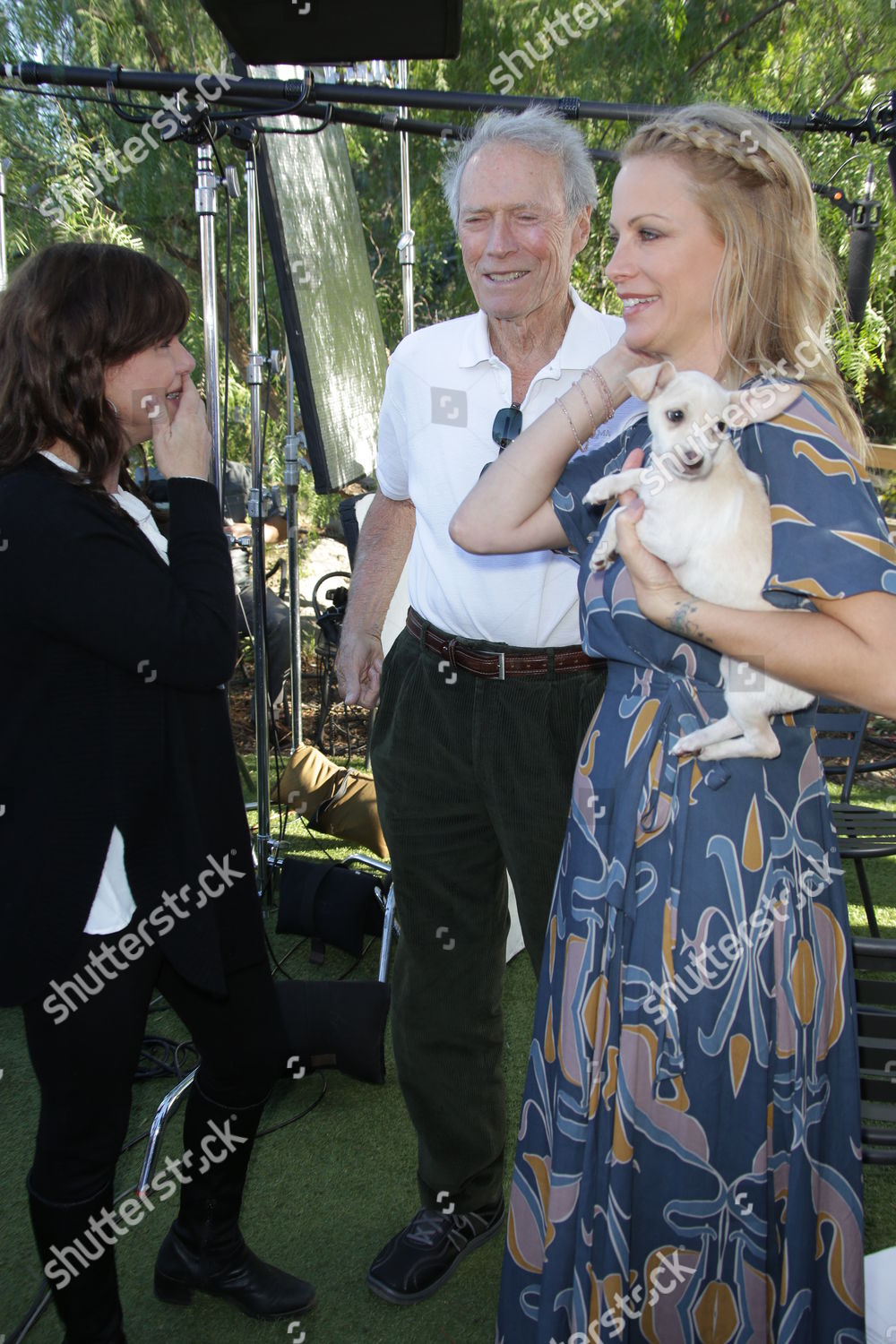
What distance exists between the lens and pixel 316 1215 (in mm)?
2439

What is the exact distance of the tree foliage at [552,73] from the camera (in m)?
6.84

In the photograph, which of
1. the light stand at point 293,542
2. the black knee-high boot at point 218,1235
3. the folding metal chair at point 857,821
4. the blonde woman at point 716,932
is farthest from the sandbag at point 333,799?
the blonde woman at point 716,932

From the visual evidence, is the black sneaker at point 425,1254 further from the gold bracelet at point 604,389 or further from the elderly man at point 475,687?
the gold bracelet at point 604,389

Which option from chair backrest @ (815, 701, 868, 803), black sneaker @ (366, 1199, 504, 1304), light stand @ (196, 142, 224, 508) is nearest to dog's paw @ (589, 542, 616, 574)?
light stand @ (196, 142, 224, 508)

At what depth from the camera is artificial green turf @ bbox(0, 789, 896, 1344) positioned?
6.93 ft

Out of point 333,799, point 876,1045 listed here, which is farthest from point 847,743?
point 876,1045

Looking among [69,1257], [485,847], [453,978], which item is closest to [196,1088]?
[69,1257]

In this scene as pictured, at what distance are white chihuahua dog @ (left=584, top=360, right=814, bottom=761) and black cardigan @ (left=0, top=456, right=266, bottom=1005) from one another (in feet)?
2.39

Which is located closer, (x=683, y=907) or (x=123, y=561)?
(x=683, y=907)

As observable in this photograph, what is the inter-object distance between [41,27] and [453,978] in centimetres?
756

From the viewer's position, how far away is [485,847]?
212 centimetres

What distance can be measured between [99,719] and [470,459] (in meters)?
0.89

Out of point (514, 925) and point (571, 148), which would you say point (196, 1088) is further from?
point (571, 148)

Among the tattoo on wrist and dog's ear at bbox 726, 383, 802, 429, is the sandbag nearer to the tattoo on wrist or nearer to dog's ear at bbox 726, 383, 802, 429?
the tattoo on wrist
